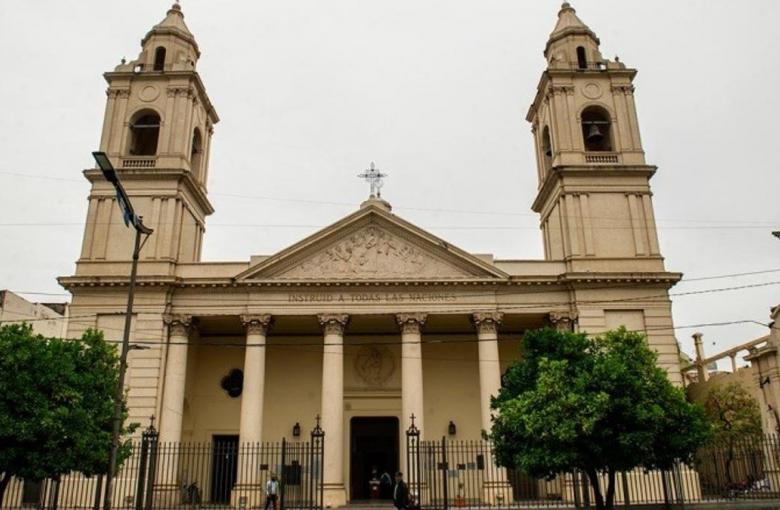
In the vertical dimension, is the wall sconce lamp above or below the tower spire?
below

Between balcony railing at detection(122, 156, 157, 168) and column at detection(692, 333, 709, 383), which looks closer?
balcony railing at detection(122, 156, 157, 168)

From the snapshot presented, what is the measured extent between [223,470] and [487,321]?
43.5 feet

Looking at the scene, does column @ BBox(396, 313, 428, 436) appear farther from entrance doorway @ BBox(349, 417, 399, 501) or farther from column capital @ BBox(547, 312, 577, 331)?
column capital @ BBox(547, 312, 577, 331)

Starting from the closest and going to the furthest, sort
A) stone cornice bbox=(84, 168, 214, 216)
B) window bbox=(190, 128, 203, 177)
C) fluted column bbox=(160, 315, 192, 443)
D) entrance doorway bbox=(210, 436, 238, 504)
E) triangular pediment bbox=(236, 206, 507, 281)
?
fluted column bbox=(160, 315, 192, 443) < entrance doorway bbox=(210, 436, 238, 504) < triangular pediment bbox=(236, 206, 507, 281) < stone cornice bbox=(84, 168, 214, 216) < window bbox=(190, 128, 203, 177)

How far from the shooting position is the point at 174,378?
1103 inches

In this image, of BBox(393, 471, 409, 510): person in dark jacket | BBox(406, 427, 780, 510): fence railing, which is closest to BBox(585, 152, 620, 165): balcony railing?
BBox(406, 427, 780, 510): fence railing

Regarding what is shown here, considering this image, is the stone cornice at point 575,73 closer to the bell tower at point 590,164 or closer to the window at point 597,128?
the bell tower at point 590,164

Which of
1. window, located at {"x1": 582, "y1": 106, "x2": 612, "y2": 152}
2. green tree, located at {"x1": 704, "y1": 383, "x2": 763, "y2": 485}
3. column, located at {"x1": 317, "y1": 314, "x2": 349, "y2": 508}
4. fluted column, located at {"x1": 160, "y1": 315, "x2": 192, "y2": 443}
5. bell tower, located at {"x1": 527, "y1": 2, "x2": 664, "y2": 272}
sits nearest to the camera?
column, located at {"x1": 317, "y1": 314, "x2": 349, "y2": 508}

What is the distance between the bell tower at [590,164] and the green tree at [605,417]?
10774 mm

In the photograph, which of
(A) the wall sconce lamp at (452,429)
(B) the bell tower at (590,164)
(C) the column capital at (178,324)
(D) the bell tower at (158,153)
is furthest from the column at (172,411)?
(B) the bell tower at (590,164)

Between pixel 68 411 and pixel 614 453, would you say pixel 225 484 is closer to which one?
pixel 68 411

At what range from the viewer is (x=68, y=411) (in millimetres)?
18375

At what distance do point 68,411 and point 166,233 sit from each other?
12852 millimetres

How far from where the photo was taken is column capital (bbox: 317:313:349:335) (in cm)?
2867
